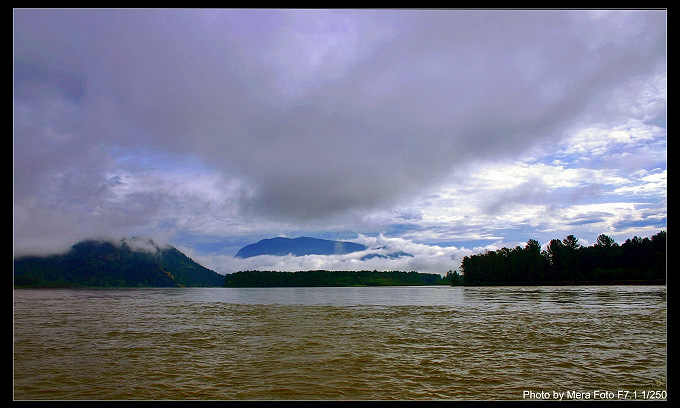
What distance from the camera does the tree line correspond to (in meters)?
136

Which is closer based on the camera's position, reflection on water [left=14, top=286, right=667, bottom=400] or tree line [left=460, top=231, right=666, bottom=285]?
reflection on water [left=14, top=286, right=667, bottom=400]

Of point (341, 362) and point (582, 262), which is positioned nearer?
point (341, 362)

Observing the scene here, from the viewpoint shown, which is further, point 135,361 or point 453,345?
point 453,345

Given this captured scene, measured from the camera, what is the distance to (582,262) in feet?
543

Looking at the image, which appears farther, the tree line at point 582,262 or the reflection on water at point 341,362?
the tree line at point 582,262

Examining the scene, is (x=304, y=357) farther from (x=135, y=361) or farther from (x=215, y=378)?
(x=135, y=361)

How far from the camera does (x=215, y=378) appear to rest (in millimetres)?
12938

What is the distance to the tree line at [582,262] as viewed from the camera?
13575 centimetres
